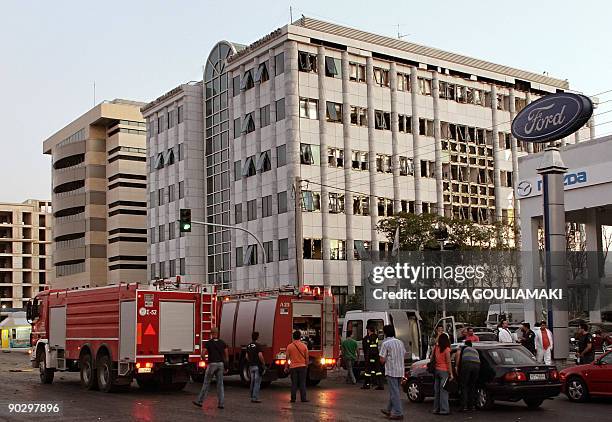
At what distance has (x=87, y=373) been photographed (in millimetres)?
24281

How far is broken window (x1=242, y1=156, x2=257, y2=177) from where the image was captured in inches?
2618

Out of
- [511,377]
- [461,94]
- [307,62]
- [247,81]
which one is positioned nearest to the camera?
[511,377]

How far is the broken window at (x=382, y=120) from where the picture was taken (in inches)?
2665

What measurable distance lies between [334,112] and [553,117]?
125ft

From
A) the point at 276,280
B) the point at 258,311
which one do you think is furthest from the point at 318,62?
the point at 258,311

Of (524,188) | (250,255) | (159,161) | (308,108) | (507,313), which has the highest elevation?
(308,108)

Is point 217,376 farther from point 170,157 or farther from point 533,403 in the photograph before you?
point 170,157

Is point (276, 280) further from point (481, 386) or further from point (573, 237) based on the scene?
point (481, 386)

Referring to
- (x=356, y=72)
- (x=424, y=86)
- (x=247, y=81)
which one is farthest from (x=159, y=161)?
(x=424, y=86)

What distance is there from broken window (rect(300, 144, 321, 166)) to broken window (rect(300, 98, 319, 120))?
221 centimetres

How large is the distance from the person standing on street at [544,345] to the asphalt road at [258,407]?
484 centimetres

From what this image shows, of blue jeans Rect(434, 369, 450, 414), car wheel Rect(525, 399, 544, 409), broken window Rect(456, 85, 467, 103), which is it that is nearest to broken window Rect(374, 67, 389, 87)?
broken window Rect(456, 85, 467, 103)

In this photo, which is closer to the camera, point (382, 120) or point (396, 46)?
point (382, 120)

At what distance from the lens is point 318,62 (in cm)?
6438
